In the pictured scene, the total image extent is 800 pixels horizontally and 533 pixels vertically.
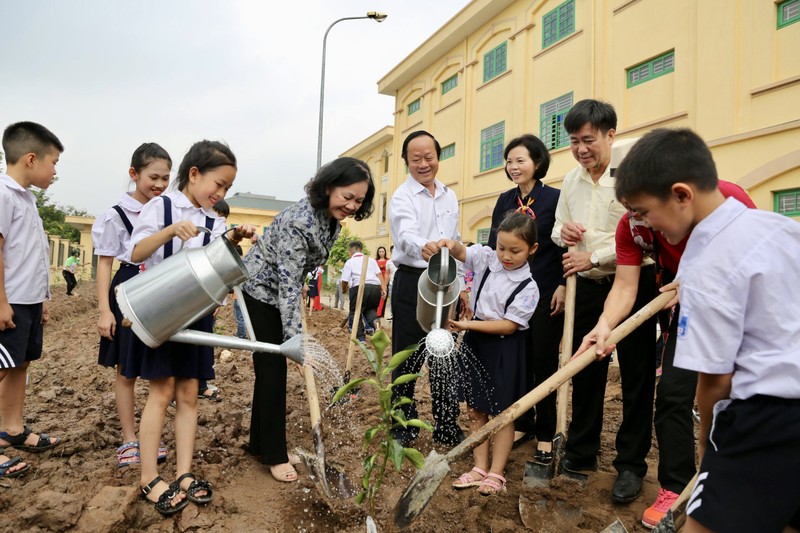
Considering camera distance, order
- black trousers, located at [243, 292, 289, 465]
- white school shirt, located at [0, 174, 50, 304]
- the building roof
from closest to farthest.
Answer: white school shirt, located at [0, 174, 50, 304] < black trousers, located at [243, 292, 289, 465] < the building roof

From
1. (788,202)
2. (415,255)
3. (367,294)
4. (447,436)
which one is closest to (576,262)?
(415,255)

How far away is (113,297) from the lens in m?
2.88

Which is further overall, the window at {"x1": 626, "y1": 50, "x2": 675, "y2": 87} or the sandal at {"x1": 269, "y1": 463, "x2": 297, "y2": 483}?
the window at {"x1": 626, "y1": 50, "x2": 675, "y2": 87}

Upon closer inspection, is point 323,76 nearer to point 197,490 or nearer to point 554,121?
point 554,121

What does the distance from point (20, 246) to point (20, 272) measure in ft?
0.42

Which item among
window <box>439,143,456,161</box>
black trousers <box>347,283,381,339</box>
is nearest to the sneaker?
black trousers <box>347,283,381,339</box>

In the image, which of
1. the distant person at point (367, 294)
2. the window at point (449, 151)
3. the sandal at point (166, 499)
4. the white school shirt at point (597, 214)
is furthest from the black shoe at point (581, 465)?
the window at point (449, 151)

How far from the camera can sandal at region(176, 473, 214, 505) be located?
2234 millimetres

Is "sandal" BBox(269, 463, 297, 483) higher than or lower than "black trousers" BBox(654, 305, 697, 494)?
lower

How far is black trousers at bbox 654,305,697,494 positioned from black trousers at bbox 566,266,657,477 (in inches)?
12.3

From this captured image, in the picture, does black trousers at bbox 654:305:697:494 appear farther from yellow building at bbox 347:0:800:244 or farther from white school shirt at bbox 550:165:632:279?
yellow building at bbox 347:0:800:244

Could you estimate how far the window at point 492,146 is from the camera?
13.1m

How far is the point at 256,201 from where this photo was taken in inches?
1887

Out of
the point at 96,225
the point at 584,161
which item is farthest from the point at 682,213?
the point at 96,225
